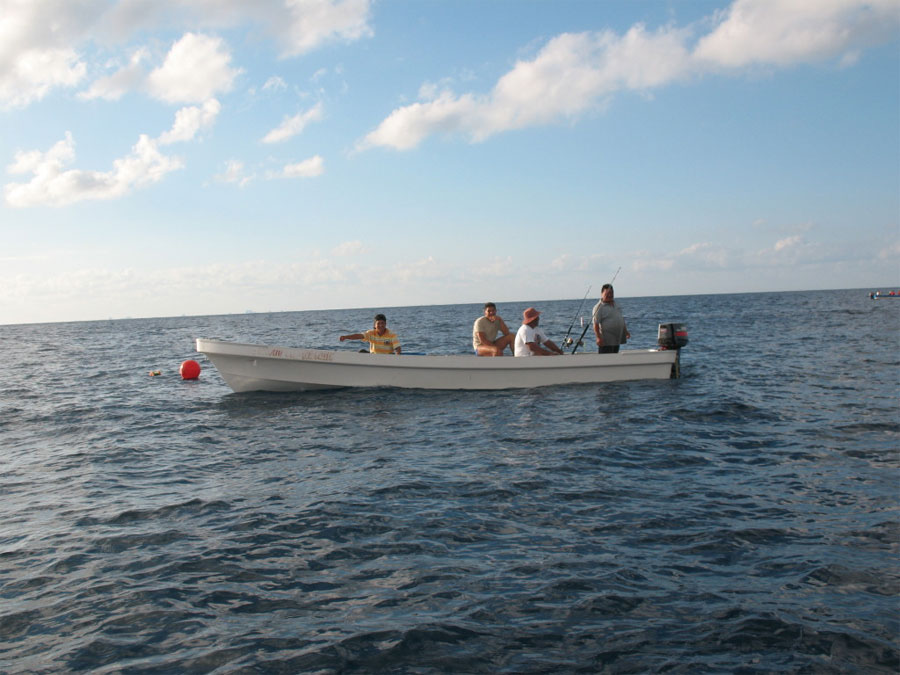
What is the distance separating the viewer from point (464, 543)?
5281 millimetres

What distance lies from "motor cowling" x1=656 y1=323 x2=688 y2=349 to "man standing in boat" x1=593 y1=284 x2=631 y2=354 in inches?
36.1

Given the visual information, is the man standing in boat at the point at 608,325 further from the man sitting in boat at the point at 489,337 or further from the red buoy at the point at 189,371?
the red buoy at the point at 189,371

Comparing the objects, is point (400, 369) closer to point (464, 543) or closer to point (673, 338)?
point (673, 338)

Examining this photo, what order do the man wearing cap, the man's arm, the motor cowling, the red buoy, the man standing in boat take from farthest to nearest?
the red buoy → the motor cowling → the man's arm → the man standing in boat → the man wearing cap

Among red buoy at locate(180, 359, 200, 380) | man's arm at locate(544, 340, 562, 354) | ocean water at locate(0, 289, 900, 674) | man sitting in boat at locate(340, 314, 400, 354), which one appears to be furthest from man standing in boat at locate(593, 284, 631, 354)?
red buoy at locate(180, 359, 200, 380)

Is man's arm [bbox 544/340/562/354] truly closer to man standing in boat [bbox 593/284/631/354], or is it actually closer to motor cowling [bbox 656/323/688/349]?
man standing in boat [bbox 593/284/631/354]

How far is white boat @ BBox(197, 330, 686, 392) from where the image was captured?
13.2 metres

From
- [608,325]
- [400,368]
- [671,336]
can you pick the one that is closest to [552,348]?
[608,325]

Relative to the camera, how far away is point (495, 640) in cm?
382

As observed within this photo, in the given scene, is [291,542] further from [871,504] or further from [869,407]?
[869,407]

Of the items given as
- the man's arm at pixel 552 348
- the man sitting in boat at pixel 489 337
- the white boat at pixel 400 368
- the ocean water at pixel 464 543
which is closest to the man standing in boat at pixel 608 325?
the white boat at pixel 400 368

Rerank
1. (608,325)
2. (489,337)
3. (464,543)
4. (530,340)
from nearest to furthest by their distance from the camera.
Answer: (464,543), (530,340), (608,325), (489,337)

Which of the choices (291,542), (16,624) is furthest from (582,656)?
(16,624)

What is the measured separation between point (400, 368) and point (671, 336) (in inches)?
A: 241
